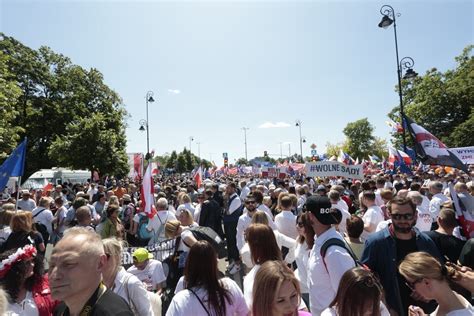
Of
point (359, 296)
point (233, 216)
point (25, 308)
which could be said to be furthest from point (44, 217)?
point (359, 296)

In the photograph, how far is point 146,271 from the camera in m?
4.48

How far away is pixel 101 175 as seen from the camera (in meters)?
29.9

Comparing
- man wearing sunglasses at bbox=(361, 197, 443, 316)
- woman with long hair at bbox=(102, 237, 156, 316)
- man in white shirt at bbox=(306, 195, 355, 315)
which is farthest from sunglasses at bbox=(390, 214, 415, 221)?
woman with long hair at bbox=(102, 237, 156, 316)

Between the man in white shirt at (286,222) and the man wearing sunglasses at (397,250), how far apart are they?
10.2 ft

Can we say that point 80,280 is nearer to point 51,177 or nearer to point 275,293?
point 275,293

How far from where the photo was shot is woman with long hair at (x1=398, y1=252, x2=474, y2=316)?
2215mm

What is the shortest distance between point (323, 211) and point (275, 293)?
1041 mm

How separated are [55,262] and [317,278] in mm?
1997

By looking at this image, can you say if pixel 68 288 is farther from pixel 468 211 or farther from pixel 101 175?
pixel 101 175

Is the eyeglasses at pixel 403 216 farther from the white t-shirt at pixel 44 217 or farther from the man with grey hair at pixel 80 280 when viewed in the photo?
the white t-shirt at pixel 44 217

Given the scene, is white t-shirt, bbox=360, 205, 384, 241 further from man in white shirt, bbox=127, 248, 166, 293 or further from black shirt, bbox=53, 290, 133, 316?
black shirt, bbox=53, 290, 133, 316

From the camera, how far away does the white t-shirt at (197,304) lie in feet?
8.51

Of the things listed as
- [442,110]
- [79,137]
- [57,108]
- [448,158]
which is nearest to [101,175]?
[79,137]

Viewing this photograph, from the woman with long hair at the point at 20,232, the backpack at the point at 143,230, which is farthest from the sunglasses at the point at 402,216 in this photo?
the backpack at the point at 143,230
